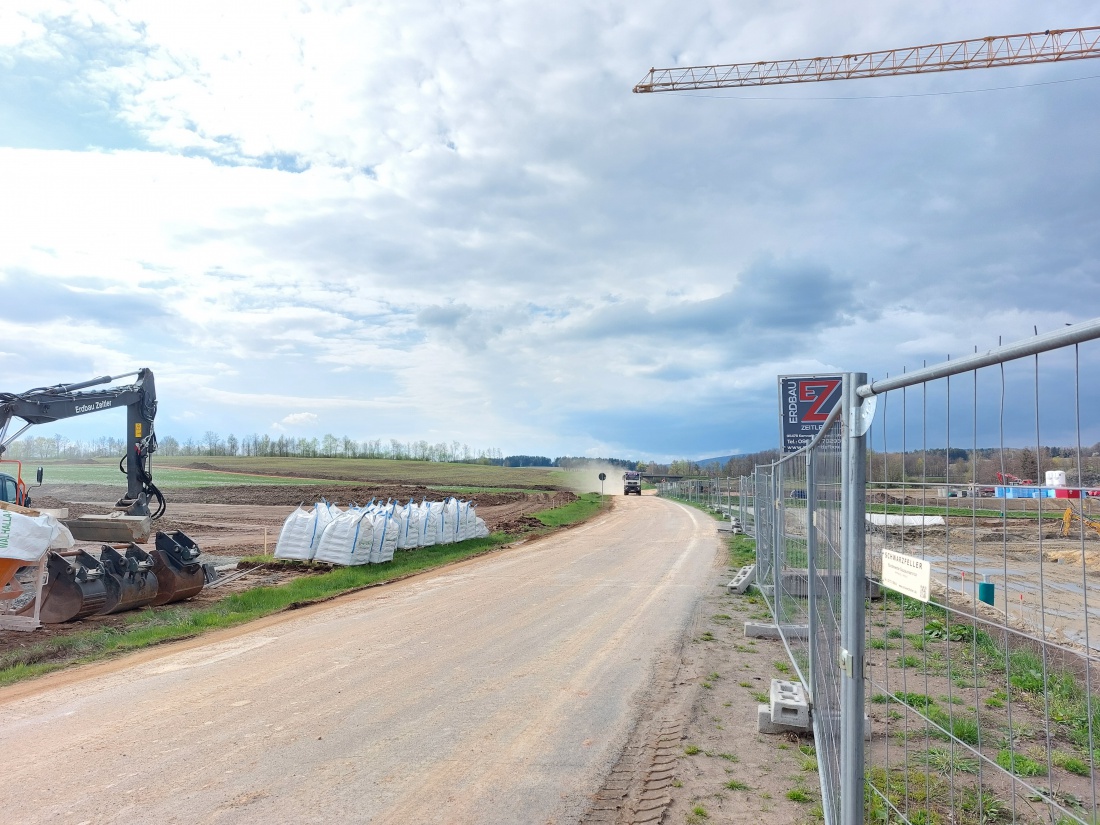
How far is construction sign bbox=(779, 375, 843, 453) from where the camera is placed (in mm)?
12453

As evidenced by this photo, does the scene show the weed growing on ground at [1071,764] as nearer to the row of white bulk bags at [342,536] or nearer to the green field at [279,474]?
the row of white bulk bags at [342,536]

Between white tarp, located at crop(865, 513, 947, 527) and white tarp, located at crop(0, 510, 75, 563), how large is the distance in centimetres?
1012

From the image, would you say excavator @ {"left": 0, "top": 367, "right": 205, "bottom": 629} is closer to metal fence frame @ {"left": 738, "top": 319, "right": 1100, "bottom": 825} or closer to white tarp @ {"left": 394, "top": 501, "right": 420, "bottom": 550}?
white tarp @ {"left": 394, "top": 501, "right": 420, "bottom": 550}

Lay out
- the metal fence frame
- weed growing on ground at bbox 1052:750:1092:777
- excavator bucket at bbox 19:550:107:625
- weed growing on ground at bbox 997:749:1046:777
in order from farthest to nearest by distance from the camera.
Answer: excavator bucket at bbox 19:550:107:625
weed growing on ground at bbox 1052:750:1092:777
weed growing on ground at bbox 997:749:1046:777
the metal fence frame

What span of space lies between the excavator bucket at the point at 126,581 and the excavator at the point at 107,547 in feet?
0.05

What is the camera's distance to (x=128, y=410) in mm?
19219

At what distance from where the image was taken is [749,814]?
183 inches

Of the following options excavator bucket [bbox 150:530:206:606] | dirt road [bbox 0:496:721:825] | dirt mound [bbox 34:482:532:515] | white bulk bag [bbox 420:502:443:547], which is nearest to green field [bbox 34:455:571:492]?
dirt mound [bbox 34:482:532:515]

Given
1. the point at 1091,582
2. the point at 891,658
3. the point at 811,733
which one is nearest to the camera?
the point at 1091,582

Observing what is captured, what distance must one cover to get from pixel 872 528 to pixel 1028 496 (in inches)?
61.2

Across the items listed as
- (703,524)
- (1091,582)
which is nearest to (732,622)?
(1091,582)

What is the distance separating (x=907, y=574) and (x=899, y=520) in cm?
51

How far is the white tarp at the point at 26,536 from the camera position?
931 centimetres

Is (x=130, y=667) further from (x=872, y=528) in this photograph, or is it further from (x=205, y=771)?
(x=872, y=528)
